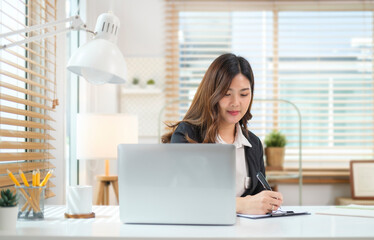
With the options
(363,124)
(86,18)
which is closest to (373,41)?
(363,124)

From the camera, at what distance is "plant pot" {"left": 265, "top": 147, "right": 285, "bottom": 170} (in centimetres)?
377

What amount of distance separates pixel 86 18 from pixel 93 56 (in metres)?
2.20

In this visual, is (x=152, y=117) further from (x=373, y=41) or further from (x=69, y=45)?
(x=373, y=41)

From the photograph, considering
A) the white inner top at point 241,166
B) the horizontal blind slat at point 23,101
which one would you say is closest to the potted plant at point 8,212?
the horizontal blind slat at point 23,101

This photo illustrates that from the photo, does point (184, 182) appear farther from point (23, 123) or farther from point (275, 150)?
point (275, 150)

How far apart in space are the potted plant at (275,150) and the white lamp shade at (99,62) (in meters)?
2.55

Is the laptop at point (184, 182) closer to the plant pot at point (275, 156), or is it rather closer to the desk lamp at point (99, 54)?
the desk lamp at point (99, 54)

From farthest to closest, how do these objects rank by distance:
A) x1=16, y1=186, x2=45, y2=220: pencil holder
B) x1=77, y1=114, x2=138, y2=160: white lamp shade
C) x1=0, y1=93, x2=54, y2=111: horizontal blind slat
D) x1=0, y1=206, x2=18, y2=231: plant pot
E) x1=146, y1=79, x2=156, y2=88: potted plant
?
x1=146, y1=79, x2=156, y2=88: potted plant → x1=77, y1=114, x2=138, y2=160: white lamp shade → x1=0, y1=93, x2=54, y2=111: horizontal blind slat → x1=16, y1=186, x2=45, y2=220: pencil holder → x1=0, y1=206, x2=18, y2=231: plant pot

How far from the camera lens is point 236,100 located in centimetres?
200

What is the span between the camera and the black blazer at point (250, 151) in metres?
2.00

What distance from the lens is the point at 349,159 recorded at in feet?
13.5

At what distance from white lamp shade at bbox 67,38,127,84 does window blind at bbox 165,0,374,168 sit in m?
2.70

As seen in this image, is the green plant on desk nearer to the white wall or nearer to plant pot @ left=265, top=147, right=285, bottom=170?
the white wall

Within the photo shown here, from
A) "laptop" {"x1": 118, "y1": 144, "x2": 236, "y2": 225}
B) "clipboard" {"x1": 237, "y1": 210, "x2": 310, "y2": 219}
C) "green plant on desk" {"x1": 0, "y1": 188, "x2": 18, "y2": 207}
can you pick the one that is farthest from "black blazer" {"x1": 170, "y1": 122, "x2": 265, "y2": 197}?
"green plant on desk" {"x1": 0, "y1": 188, "x2": 18, "y2": 207}
